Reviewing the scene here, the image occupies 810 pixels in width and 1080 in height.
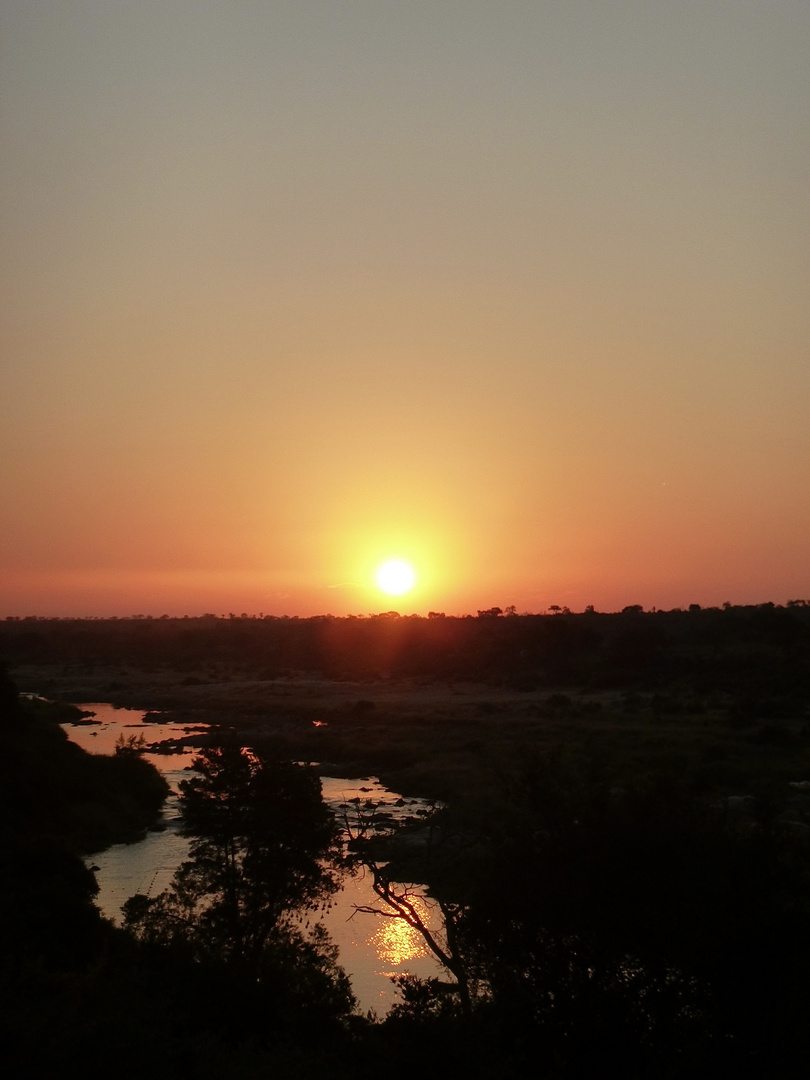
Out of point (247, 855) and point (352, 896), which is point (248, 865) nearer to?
point (247, 855)

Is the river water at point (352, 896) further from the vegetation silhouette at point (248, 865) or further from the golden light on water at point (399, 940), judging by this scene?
the vegetation silhouette at point (248, 865)

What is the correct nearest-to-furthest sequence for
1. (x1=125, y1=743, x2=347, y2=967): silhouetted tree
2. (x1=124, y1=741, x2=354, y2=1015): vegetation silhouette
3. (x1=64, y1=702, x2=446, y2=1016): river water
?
(x1=124, y1=741, x2=354, y2=1015): vegetation silhouette
(x1=125, y1=743, x2=347, y2=967): silhouetted tree
(x1=64, y1=702, x2=446, y2=1016): river water

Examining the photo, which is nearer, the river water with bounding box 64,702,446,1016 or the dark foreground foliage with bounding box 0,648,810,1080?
the dark foreground foliage with bounding box 0,648,810,1080

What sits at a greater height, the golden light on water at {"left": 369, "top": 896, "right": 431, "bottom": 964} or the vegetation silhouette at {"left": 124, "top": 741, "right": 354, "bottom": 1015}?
the vegetation silhouette at {"left": 124, "top": 741, "right": 354, "bottom": 1015}

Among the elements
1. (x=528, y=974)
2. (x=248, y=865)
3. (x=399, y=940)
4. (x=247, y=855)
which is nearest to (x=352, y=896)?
(x=399, y=940)

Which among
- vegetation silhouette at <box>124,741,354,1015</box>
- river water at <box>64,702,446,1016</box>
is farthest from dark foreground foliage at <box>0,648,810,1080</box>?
river water at <box>64,702,446,1016</box>

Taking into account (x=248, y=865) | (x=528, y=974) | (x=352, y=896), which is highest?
(x=248, y=865)

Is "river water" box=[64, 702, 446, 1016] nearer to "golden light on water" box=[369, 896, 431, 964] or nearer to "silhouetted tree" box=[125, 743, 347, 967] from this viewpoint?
"golden light on water" box=[369, 896, 431, 964]

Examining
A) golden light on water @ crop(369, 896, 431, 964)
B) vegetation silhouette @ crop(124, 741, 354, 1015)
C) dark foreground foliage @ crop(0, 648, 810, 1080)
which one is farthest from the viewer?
golden light on water @ crop(369, 896, 431, 964)

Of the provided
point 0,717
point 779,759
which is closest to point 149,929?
point 0,717

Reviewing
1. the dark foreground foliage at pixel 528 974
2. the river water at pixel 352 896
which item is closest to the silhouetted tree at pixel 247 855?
the dark foreground foliage at pixel 528 974
